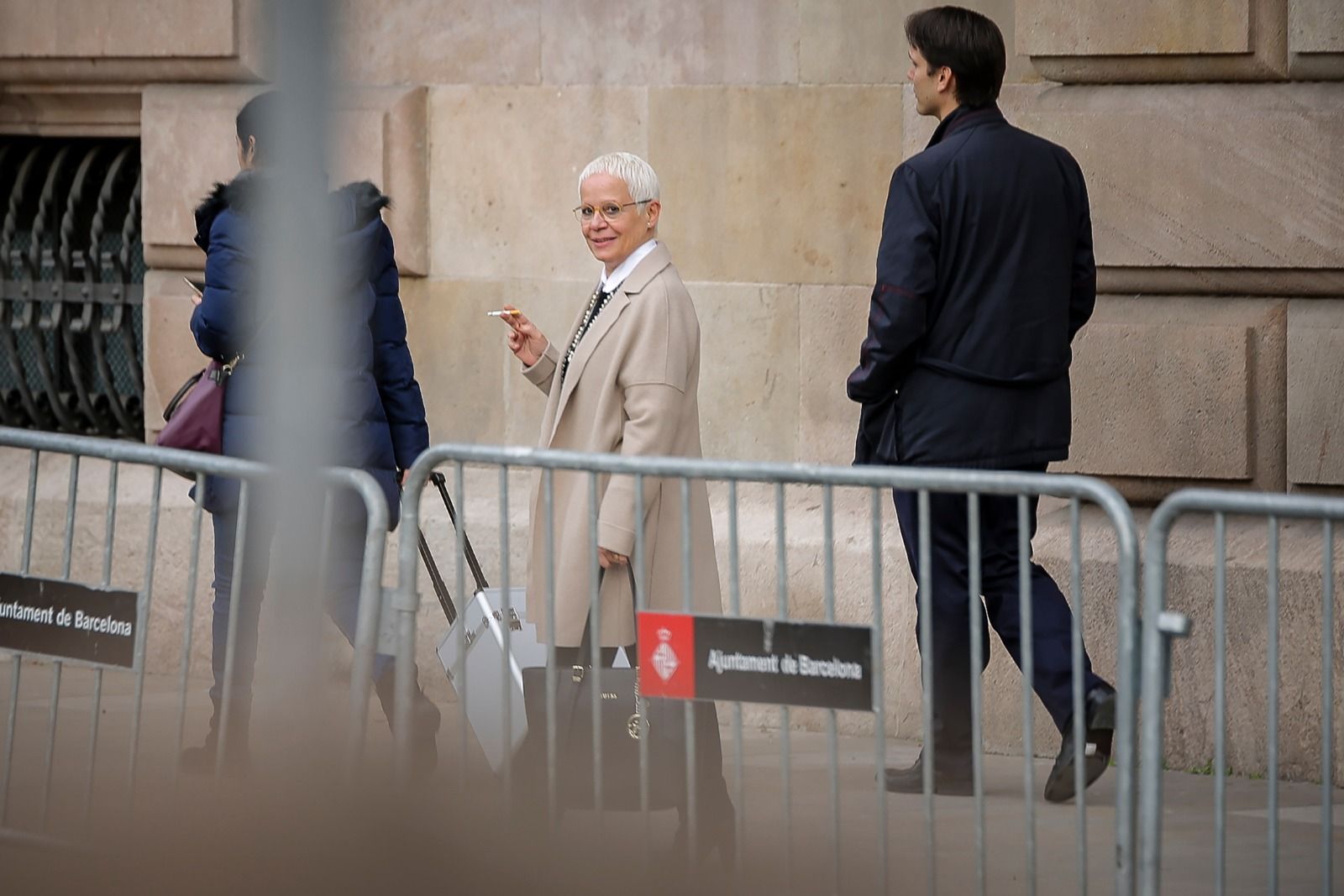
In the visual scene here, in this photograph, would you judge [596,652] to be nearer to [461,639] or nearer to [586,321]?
[461,639]

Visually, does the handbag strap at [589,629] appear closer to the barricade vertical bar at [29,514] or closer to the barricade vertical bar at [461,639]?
the barricade vertical bar at [461,639]

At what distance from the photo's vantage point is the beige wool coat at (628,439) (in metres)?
4.73

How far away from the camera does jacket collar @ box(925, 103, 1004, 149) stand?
534 cm

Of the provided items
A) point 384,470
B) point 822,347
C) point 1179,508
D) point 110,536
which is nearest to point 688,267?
point 822,347

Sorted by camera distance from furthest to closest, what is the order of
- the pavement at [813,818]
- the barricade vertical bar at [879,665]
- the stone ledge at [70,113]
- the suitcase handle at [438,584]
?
1. the stone ledge at [70,113]
2. the suitcase handle at [438,584]
3. the pavement at [813,818]
4. the barricade vertical bar at [879,665]

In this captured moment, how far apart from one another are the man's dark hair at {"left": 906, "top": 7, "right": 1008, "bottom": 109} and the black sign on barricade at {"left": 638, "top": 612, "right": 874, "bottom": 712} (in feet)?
6.24

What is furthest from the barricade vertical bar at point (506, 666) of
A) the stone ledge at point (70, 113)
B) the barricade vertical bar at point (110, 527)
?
the stone ledge at point (70, 113)

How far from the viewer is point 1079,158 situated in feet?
19.9

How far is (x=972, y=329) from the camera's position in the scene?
5.27 m

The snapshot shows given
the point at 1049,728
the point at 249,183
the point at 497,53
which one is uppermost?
the point at 497,53

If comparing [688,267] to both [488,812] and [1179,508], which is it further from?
[1179,508]

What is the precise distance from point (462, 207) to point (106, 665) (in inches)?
120

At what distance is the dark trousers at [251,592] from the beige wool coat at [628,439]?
0.88 meters

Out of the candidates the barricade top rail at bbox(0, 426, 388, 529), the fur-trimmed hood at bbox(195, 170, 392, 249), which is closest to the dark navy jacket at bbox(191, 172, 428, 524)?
the fur-trimmed hood at bbox(195, 170, 392, 249)
